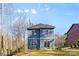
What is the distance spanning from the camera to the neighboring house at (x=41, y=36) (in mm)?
1971

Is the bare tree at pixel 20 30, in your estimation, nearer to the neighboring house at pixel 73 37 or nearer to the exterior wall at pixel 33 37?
the exterior wall at pixel 33 37

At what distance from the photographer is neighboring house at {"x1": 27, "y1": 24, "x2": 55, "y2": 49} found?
197 centimetres

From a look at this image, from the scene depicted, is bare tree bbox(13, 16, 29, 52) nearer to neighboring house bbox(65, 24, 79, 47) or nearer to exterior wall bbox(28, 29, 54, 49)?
exterior wall bbox(28, 29, 54, 49)

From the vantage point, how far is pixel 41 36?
1.99 m

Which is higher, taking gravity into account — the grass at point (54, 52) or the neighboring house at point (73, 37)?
the neighboring house at point (73, 37)

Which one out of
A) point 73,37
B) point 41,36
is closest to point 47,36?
point 41,36

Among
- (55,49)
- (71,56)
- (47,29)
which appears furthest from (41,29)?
(71,56)

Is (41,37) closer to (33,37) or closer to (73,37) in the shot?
(33,37)

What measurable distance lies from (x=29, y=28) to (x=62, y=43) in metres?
0.28

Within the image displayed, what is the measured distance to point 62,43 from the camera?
1989mm

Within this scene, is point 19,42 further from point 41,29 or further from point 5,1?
point 5,1

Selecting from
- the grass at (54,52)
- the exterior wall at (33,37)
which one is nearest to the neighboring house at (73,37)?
the grass at (54,52)

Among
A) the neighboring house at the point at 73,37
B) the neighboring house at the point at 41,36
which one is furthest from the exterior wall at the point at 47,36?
the neighboring house at the point at 73,37

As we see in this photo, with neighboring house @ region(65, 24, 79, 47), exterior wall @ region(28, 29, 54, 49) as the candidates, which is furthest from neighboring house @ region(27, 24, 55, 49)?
neighboring house @ region(65, 24, 79, 47)
